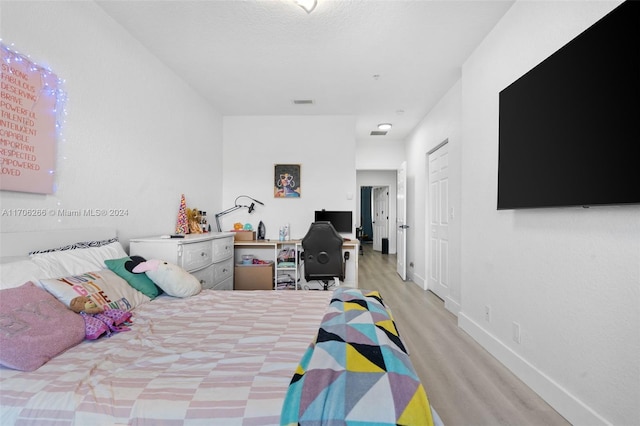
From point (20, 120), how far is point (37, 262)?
82 cm

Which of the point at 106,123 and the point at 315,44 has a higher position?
the point at 315,44

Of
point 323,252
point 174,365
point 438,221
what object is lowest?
point 174,365

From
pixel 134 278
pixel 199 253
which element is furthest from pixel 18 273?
pixel 199 253

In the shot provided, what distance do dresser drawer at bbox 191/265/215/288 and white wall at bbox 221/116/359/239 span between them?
1.55 m

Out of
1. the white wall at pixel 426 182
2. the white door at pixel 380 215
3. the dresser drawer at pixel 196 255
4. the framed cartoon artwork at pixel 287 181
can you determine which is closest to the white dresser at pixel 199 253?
the dresser drawer at pixel 196 255

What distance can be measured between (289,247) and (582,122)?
11.9 feet

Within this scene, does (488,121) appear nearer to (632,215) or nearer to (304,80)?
(632,215)

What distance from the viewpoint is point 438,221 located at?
4277 millimetres

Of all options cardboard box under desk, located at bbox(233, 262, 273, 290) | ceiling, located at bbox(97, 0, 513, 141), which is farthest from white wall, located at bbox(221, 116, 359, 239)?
cardboard box under desk, located at bbox(233, 262, 273, 290)

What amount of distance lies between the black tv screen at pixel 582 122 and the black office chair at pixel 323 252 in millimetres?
1812

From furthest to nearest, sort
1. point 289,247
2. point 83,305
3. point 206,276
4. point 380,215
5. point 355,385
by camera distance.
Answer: point 380,215, point 289,247, point 206,276, point 83,305, point 355,385

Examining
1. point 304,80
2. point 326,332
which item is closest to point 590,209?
point 326,332

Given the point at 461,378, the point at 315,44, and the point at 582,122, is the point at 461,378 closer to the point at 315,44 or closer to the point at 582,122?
the point at 582,122

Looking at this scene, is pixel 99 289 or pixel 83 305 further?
pixel 99 289
